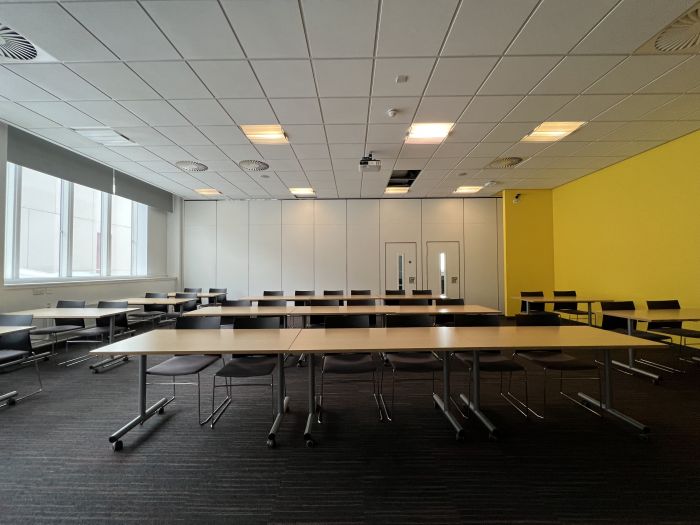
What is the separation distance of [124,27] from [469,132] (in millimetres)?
4329

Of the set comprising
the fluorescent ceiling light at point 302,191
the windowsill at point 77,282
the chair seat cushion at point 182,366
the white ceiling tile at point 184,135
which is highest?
the fluorescent ceiling light at point 302,191

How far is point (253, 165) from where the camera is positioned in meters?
5.92

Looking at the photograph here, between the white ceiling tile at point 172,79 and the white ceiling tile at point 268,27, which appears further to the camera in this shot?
the white ceiling tile at point 172,79

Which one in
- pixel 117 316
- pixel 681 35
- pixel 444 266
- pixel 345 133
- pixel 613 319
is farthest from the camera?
pixel 444 266

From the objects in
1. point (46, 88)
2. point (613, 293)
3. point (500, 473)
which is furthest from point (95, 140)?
point (613, 293)

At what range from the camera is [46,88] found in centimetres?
346

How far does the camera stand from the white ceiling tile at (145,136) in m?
4.49

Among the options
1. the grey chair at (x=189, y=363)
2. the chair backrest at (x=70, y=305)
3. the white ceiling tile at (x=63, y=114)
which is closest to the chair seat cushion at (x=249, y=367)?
the grey chair at (x=189, y=363)

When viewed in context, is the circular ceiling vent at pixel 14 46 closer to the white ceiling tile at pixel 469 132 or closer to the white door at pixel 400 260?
the white ceiling tile at pixel 469 132

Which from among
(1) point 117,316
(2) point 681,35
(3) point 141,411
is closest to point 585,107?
(2) point 681,35

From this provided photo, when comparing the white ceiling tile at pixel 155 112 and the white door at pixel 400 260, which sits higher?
the white ceiling tile at pixel 155 112

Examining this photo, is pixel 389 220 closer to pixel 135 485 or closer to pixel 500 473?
pixel 500 473

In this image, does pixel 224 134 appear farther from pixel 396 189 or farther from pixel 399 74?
pixel 396 189

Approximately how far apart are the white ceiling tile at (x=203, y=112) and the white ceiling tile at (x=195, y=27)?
0.88 m
